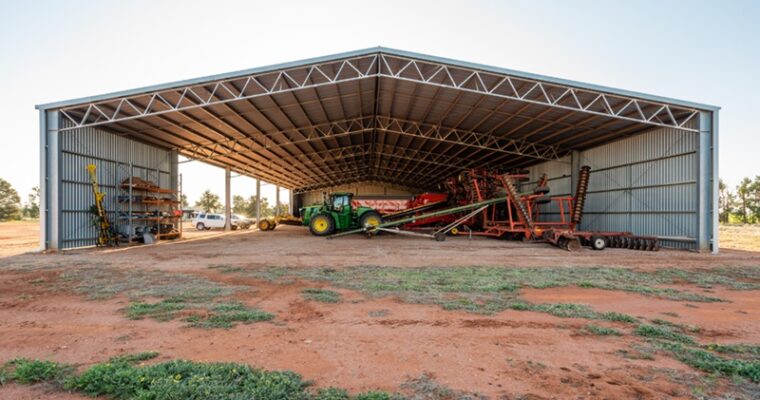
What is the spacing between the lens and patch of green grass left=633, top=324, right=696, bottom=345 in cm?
453

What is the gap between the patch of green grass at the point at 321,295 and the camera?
6.48 m

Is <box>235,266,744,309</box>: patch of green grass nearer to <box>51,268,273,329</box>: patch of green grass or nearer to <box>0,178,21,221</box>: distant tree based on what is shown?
<box>51,268,273,329</box>: patch of green grass

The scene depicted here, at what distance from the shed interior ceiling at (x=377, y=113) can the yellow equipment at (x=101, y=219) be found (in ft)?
7.70

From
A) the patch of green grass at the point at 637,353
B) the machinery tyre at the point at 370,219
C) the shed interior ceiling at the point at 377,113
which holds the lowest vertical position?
the patch of green grass at the point at 637,353

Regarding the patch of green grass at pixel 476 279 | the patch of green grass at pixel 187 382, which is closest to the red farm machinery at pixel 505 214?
the patch of green grass at pixel 476 279

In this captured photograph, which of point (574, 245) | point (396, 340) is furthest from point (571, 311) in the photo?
point (574, 245)

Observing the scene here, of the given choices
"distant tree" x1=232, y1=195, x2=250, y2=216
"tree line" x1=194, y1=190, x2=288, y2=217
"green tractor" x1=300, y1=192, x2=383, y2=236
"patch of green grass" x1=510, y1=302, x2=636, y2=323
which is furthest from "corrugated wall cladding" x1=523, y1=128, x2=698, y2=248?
"distant tree" x1=232, y1=195, x2=250, y2=216

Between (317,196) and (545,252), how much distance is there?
135 ft

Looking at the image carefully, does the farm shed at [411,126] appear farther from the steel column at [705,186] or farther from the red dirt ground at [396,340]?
the red dirt ground at [396,340]

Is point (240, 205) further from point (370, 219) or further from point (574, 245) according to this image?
point (574, 245)

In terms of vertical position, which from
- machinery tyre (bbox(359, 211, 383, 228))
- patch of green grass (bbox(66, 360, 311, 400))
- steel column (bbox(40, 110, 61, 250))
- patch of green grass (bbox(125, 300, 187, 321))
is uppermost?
steel column (bbox(40, 110, 61, 250))

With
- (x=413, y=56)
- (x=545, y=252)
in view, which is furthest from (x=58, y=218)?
(x=545, y=252)

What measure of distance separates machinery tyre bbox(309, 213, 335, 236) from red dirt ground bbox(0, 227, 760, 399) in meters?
13.7

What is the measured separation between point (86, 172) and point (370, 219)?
13.5 meters
